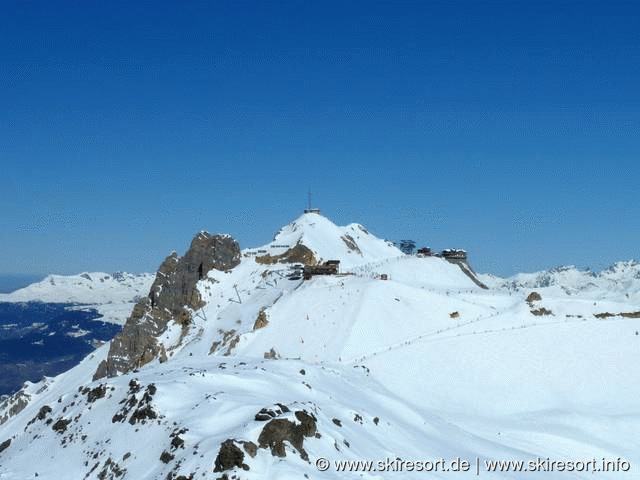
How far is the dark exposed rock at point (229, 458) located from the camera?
26797 mm

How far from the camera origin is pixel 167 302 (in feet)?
358

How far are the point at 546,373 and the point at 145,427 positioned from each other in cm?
4470

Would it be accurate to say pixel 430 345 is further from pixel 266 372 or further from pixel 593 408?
pixel 266 372

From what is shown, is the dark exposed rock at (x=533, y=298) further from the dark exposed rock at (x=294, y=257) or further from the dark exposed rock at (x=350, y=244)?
the dark exposed rock at (x=350, y=244)

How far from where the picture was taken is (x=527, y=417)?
56.9 metres

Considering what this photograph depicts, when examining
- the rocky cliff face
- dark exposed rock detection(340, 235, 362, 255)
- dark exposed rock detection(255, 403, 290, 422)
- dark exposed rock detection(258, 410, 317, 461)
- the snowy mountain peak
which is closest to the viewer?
dark exposed rock detection(258, 410, 317, 461)

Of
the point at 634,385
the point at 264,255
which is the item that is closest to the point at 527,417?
the point at 634,385

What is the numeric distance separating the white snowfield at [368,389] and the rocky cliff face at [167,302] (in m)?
3.70

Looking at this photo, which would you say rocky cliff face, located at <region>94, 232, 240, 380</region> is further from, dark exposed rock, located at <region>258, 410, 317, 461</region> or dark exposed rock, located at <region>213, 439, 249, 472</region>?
dark exposed rock, located at <region>213, 439, 249, 472</region>

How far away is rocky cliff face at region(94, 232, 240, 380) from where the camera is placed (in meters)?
99.5

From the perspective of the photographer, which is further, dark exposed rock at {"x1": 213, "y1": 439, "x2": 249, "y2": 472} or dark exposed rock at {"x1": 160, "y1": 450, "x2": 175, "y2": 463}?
dark exposed rock at {"x1": 160, "y1": 450, "x2": 175, "y2": 463}

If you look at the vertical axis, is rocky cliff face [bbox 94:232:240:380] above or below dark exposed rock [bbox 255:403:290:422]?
above

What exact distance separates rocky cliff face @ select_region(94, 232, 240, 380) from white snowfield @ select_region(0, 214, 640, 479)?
12.1ft

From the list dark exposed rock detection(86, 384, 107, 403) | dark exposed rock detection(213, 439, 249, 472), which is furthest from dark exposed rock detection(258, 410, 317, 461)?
dark exposed rock detection(86, 384, 107, 403)
